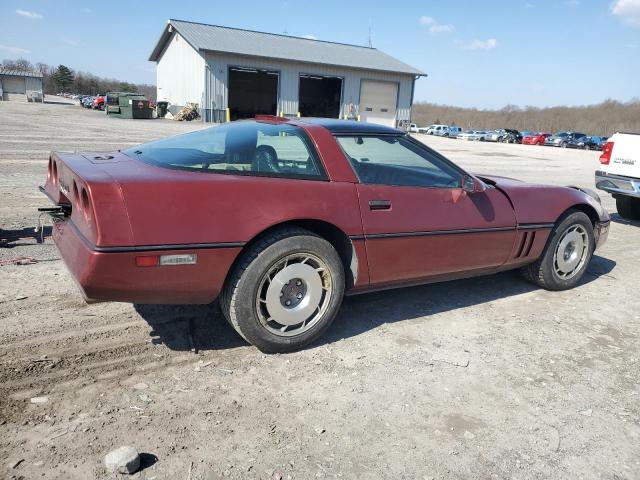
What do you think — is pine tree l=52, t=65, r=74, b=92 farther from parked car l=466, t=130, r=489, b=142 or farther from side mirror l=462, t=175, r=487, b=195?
side mirror l=462, t=175, r=487, b=195

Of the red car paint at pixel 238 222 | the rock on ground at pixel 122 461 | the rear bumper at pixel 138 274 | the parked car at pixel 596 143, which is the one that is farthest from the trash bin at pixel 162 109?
the rock on ground at pixel 122 461

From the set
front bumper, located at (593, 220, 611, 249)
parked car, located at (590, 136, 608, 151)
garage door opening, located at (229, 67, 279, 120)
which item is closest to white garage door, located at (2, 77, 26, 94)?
garage door opening, located at (229, 67, 279, 120)

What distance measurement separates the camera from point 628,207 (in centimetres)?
859

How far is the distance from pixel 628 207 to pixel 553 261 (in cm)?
511

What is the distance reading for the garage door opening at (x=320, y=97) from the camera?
38.3 metres

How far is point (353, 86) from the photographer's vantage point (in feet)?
115

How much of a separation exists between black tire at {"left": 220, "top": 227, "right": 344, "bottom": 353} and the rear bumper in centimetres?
10

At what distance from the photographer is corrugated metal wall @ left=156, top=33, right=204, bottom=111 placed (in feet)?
107

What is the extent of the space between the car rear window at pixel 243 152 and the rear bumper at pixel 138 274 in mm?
563

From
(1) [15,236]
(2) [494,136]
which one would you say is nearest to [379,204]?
(1) [15,236]

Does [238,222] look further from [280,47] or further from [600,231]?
[280,47]

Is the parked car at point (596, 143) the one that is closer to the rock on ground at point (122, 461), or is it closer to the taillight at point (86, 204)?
the taillight at point (86, 204)

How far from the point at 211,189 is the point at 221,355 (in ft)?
3.44

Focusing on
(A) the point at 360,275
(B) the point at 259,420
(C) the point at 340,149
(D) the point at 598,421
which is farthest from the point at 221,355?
(D) the point at 598,421
